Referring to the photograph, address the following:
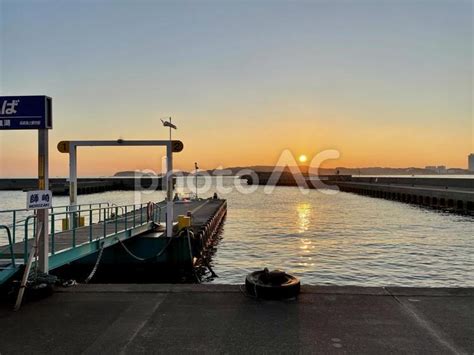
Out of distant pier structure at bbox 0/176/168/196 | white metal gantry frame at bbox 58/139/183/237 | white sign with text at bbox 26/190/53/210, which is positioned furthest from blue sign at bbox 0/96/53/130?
distant pier structure at bbox 0/176/168/196

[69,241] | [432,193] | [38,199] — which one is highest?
[38,199]

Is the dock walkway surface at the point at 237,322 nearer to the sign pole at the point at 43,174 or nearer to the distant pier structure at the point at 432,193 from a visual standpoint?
the sign pole at the point at 43,174

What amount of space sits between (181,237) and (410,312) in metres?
12.9

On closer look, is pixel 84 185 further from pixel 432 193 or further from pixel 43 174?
pixel 43 174

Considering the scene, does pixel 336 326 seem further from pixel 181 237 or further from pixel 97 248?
pixel 181 237

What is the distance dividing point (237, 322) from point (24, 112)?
17.6ft

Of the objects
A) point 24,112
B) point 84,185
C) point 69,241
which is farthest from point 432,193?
point 84,185

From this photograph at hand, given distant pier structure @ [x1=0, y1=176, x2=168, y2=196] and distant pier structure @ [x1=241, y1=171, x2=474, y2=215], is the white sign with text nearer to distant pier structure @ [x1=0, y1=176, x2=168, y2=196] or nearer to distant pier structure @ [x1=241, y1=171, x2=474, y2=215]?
distant pier structure @ [x1=241, y1=171, x2=474, y2=215]

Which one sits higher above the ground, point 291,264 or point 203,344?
point 203,344

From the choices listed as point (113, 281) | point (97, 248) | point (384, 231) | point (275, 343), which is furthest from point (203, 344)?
point (384, 231)

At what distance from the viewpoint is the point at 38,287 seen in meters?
7.58

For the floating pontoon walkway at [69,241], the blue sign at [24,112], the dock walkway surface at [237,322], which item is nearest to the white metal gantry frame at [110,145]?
the floating pontoon walkway at [69,241]

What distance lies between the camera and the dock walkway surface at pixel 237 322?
218 inches

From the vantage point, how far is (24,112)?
7.97m
